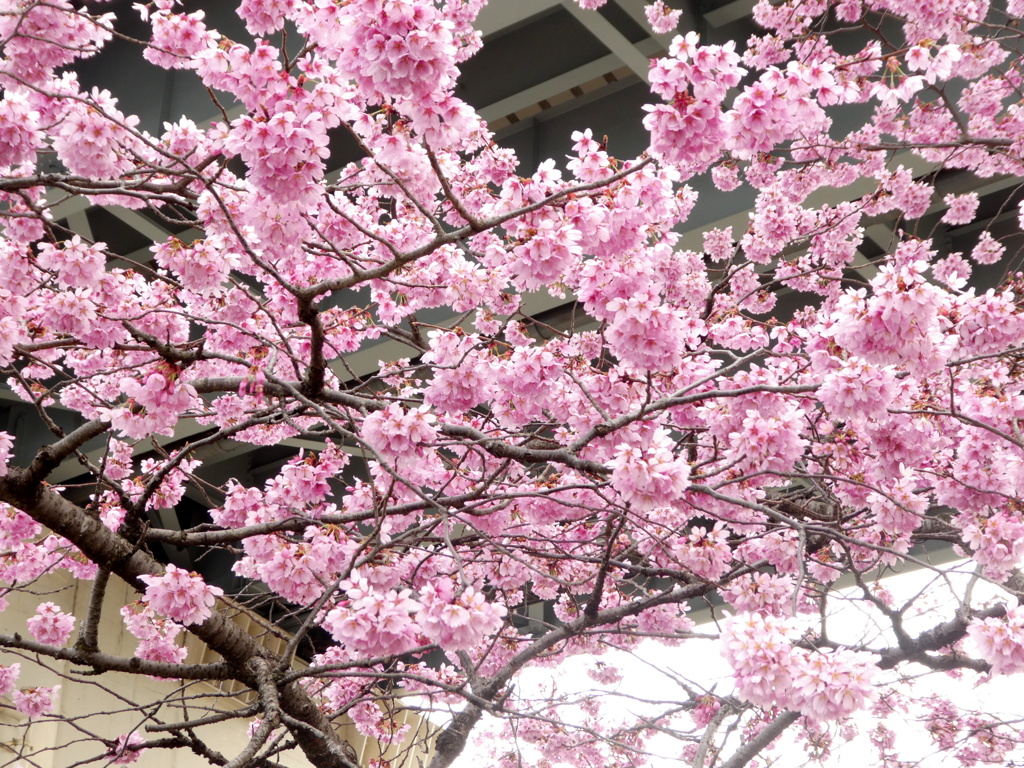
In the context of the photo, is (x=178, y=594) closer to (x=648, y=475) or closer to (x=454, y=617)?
(x=454, y=617)

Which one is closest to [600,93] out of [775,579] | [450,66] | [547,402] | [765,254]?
[765,254]

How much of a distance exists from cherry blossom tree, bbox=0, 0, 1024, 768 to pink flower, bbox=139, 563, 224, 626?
15 millimetres

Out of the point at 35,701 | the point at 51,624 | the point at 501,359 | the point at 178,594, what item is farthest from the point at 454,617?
the point at 35,701

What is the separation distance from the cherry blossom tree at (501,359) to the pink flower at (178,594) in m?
0.01

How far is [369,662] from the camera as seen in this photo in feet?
9.43

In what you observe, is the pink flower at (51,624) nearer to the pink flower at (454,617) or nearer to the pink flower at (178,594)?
the pink flower at (178,594)

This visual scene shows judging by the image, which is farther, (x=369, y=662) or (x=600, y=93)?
(x=600, y=93)

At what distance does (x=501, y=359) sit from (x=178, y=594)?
151 centimetres

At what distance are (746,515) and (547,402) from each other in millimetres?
1050

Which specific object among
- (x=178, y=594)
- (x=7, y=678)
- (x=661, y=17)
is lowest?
(x=178, y=594)

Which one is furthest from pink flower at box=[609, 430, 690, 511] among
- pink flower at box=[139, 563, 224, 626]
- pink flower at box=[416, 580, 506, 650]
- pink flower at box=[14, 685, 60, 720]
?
pink flower at box=[14, 685, 60, 720]

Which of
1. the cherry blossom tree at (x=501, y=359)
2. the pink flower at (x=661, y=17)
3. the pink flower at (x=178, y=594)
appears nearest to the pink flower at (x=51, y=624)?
the cherry blossom tree at (x=501, y=359)

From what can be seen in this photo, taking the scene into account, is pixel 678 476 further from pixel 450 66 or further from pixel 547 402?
pixel 450 66

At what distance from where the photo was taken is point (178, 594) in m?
3.32
